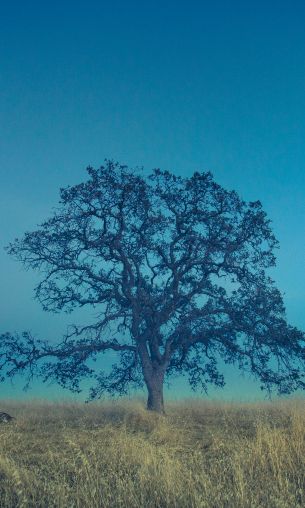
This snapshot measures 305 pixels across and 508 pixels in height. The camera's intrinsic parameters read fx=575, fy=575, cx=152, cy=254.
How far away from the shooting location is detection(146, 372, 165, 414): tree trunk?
21.3 m

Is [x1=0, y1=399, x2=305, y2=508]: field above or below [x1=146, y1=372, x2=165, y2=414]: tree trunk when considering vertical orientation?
below

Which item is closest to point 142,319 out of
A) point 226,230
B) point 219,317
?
point 219,317

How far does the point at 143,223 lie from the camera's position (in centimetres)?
2227

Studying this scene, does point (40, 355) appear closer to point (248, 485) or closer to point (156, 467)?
point (156, 467)

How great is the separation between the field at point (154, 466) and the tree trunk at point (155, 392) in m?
3.74

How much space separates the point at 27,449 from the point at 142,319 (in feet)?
31.0

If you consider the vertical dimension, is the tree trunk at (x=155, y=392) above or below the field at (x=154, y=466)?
above

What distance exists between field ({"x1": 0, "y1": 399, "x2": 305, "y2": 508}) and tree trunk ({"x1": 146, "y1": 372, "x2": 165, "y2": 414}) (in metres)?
3.74

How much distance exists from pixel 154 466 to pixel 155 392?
11580 millimetres

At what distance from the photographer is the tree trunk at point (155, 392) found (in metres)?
21.3

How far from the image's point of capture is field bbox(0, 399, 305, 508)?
8867 millimetres

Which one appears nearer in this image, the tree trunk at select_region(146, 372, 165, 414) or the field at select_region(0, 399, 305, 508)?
the field at select_region(0, 399, 305, 508)

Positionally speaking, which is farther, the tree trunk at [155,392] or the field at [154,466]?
the tree trunk at [155,392]

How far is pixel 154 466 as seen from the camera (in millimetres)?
9969
